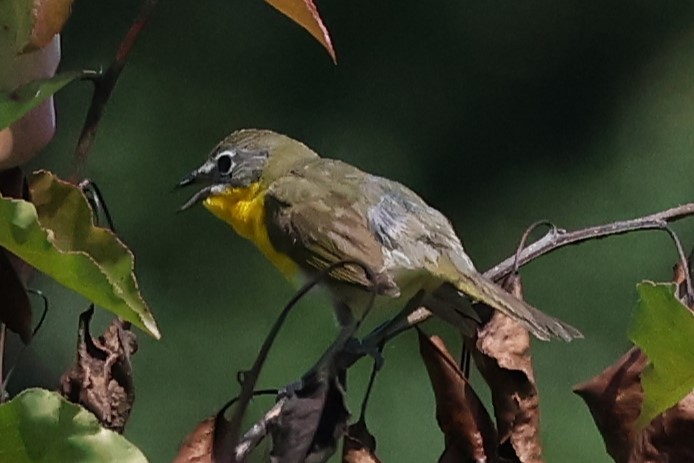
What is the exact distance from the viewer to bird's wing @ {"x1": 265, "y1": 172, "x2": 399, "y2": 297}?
1.26 metres

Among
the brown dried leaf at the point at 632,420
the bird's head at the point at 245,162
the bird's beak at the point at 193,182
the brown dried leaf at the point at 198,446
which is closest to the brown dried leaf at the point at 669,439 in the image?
the brown dried leaf at the point at 632,420

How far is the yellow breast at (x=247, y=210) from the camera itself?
1.46 m

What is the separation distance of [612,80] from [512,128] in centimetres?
30

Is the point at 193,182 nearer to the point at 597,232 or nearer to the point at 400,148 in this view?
the point at 597,232

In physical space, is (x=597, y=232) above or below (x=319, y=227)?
above

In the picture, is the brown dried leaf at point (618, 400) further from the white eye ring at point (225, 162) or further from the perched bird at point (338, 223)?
the white eye ring at point (225, 162)

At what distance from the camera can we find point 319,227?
134 cm

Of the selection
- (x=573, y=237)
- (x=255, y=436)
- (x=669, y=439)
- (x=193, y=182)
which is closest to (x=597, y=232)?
(x=573, y=237)

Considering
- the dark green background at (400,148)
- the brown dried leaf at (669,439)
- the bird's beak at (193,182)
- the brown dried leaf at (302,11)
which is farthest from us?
the dark green background at (400,148)

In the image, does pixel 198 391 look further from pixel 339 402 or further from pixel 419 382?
pixel 339 402

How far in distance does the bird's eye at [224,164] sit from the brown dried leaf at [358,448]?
0.69 meters

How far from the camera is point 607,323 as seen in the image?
3.09m

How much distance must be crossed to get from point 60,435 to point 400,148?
2.72m

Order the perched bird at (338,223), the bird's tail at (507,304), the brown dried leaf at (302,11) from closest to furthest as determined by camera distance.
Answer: the brown dried leaf at (302,11) → the bird's tail at (507,304) → the perched bird at (338,223)
